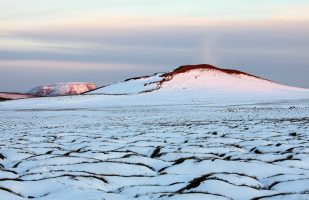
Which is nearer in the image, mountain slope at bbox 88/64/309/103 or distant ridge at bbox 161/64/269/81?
mountain slope at bbox 88/64/309/103

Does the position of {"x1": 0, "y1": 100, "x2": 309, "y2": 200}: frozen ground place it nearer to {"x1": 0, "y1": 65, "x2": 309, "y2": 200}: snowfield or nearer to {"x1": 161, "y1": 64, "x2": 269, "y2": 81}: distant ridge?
{"x1": 0, "y1": 65, "x2": 309, "y2": 200}: snowfield

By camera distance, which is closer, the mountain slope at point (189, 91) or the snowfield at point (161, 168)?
Answer: the snowfield at point (161, 168)

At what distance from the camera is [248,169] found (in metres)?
7.06

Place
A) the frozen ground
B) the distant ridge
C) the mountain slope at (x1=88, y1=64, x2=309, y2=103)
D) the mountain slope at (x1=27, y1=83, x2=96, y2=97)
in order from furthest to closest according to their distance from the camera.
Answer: the mountain slope at (x1=27, y1=83, x2=96, y2=97)
the distant ridge
the mountain slope at (x1=88, y1=64, x2=309, y2=103)
the frozen ground

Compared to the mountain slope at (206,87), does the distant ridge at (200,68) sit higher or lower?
higher

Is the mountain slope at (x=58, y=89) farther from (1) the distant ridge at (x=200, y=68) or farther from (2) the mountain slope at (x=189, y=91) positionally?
(1) the distant ridge at (x=200, y=68)

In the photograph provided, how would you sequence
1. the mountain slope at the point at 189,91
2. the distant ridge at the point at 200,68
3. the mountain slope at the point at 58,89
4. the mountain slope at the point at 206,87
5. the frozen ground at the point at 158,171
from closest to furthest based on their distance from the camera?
1. the frozen ground at the point at 158,171
2. the mountain slope at the point at 189,91
3. the mountain slope at the point at 206,87
4. the distant ridge at the point at 200,68
5. the mountain slope at the point at 58,89

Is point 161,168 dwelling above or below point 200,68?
below

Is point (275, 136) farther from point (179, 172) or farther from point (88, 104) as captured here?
point (88, 104)

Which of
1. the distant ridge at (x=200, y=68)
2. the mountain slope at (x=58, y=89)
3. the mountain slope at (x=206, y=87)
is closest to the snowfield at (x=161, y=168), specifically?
the mountain slope at (x=206, y=87)

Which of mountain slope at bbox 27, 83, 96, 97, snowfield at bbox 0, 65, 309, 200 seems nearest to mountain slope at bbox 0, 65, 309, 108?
snowfield at bbox 0, 65, 309, 200

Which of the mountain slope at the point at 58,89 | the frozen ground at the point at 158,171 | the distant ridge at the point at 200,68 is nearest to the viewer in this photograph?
the frozen ground at the point at 158,171

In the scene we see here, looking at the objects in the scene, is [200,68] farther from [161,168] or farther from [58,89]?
[58,89]

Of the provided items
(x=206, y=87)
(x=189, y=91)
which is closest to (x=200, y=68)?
(x=206, y=87)
